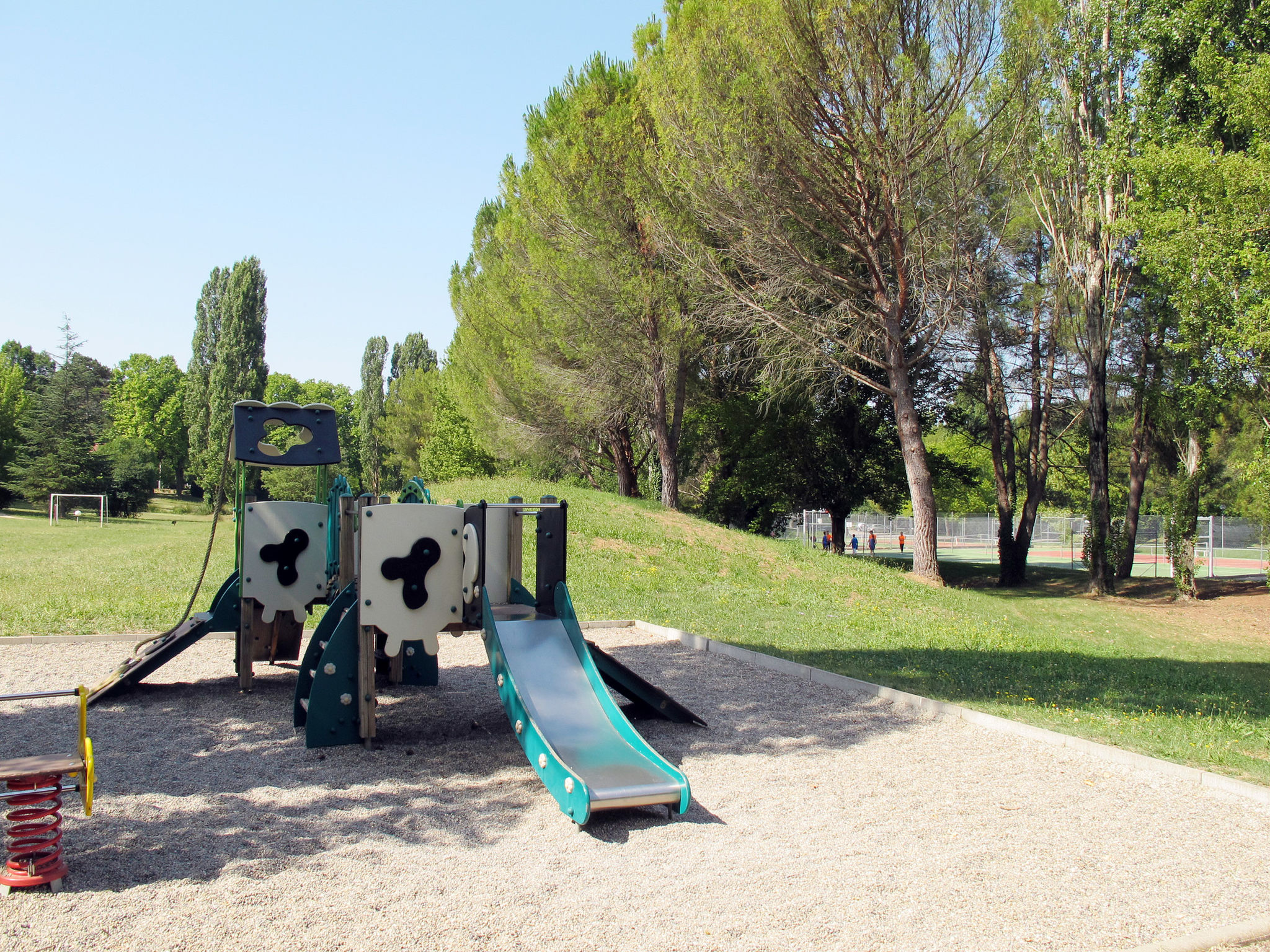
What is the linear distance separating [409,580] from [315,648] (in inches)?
42.0

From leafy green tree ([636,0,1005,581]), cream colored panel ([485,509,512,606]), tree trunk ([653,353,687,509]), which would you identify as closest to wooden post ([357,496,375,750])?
cream colored panel ([485,509,512,606])

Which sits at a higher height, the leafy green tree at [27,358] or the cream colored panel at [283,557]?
the leafy green tree at [27,358]

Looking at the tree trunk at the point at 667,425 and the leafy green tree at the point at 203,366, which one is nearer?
the tree trunk at the point at 667,425

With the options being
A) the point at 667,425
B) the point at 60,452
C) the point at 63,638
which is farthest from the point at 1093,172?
the point at 60,452

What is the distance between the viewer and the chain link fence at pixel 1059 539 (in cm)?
3388

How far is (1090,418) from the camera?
21375 millimetres

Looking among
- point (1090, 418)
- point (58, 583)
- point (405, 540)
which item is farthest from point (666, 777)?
point (1090, 418)

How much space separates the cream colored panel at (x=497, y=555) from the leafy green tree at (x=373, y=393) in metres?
57.6

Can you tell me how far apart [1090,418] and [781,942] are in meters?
21.2

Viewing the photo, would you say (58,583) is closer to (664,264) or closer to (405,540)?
(405,540)

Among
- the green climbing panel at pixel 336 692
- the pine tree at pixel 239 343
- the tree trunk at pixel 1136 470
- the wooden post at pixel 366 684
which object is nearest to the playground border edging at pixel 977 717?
the wooden post at pixel 366 684

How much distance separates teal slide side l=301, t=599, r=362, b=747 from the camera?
566 centimetres

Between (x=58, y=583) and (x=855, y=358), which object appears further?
(x=855, y=358)

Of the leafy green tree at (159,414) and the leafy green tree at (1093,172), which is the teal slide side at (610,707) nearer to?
the leafy green tree at (1093,172)
